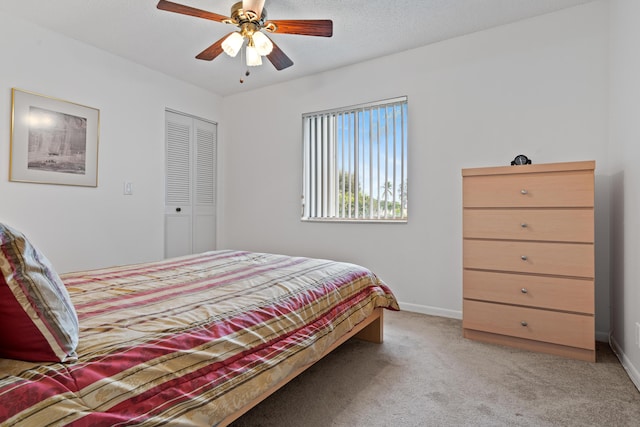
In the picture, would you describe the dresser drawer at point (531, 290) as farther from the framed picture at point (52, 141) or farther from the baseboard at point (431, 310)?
the framed picture at point (52, 141)

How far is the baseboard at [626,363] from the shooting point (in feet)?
5.80

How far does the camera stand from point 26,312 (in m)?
0.79

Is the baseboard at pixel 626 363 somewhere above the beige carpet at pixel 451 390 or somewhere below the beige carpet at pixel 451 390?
above

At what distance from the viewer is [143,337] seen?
99 centimetres

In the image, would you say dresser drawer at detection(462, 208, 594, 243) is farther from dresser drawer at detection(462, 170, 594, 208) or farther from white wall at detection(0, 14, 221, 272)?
white wall at detection(0, 14, 221, 272)

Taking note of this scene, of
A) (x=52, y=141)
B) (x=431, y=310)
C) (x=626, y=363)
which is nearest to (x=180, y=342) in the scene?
(x=626, y=363)

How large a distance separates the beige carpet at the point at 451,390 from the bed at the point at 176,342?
10.0 inches

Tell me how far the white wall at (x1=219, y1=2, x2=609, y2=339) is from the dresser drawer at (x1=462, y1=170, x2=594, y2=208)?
1.75 ft

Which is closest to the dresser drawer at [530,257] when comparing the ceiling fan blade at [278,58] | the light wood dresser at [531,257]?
the light wood dresser at [531,257]

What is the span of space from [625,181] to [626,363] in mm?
1061

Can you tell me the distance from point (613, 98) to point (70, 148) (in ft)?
13.9

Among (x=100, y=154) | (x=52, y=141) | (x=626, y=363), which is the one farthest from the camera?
(x=100, y=154)

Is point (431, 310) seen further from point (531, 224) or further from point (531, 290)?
point (531, 224)

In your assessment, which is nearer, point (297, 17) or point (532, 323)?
point (532, 323)
